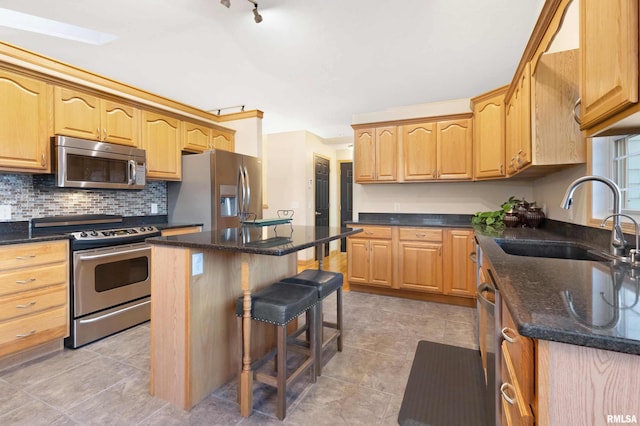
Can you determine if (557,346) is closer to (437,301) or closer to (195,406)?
(195,406)

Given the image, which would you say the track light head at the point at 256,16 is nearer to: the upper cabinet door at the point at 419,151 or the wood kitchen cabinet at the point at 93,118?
the wood kitchen cabinet at the point at 93,118

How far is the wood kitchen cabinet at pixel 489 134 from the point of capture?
3062 millimetres

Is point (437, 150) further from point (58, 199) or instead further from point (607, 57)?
point (58, 199)

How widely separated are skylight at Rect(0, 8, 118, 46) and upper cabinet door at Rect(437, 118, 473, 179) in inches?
138

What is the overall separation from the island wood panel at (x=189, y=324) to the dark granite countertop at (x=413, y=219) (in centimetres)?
236

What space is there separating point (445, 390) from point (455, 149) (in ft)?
9.20

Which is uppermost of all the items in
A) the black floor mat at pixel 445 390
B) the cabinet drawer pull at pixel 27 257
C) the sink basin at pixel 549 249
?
the sink basin at pixel 549 249

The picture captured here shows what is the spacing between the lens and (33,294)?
2225 mm

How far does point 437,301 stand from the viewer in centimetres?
361

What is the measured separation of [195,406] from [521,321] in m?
1.81

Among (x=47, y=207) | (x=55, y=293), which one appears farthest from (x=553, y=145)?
(x=47, y=207)

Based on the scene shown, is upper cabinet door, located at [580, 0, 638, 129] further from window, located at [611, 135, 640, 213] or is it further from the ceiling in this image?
the ceiling

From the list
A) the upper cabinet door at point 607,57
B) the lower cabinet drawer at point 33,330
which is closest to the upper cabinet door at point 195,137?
the lower cabinet drawer at point 33,330

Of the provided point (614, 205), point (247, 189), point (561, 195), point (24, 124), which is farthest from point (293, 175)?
point (614, 205)
